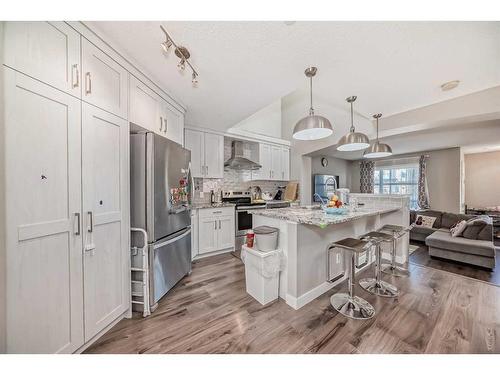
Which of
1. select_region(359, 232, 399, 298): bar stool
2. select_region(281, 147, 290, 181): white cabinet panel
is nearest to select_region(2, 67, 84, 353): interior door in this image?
select_region(359, 232, 399, 298): bar stool

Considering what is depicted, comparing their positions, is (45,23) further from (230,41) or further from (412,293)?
(412,293)

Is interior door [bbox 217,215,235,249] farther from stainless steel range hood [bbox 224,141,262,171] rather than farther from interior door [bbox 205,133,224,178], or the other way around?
stainless steel range hood [bbox 224,141,262,171]

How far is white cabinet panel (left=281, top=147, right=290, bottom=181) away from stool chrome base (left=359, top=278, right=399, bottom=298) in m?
3.00

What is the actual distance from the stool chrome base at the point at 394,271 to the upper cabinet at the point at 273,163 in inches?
108

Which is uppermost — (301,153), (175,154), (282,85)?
(282,85)

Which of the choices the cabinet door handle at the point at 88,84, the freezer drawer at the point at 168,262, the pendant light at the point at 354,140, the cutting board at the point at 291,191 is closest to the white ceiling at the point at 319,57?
the cabinet door handle at the point at 88,84

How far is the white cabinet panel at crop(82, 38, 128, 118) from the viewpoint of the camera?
1.39 metres

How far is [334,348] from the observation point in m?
1.44

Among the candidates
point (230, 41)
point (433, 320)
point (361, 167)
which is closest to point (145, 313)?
point (230, 41)

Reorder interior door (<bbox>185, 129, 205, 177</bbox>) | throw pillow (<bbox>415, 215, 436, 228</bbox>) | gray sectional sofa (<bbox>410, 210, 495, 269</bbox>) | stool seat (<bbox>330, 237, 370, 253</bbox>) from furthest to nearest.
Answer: throw pillow (<bbox>415, 215, 436, 228</bbox>)
interior door (<bbox>185, 129, 205, 177</bbox>)
gray sectional sofa (<bbox>410, 210, 495, 269</bbox>)
stool seat (<bbox>330, 237, 370, 253</bbox>)

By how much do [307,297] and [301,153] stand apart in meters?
3.55

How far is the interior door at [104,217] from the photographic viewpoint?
1.40m

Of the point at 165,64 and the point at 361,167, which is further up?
the point at 165,64

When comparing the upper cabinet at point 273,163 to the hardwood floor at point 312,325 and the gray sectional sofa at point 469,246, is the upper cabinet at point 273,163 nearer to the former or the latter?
the hardwood floor at point 312,325
